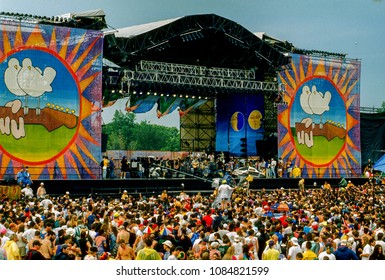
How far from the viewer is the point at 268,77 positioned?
40656mm

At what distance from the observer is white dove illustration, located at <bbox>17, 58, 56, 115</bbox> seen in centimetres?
→ 2903

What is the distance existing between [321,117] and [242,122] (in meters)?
4.79

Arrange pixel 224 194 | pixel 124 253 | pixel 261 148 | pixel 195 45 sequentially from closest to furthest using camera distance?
1. pixel 124 253
2. pixel 224 194
3. pixel 195 45
4. pixel 261 148

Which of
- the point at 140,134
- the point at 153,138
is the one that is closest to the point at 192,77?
the point at 153,138

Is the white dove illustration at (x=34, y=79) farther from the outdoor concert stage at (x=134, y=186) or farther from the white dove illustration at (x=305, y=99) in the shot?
the white dove illustration at (x=305, y=99)

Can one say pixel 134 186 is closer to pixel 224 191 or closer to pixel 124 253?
pixel 224 191

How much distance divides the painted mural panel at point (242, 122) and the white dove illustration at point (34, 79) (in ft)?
46.7

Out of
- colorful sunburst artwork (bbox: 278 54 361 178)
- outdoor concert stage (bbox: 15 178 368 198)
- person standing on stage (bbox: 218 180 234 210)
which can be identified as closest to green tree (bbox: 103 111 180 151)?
colorful sunburst artwork (bbox: 278 54 361 178)

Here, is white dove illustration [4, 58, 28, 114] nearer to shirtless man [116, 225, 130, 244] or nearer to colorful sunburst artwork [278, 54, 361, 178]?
colorful sunburst artwork [278, 54, 361, 178]

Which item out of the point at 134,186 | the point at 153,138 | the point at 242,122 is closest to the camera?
the point at 134,186

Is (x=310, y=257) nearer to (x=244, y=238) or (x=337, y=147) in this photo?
(x=244, y=238)

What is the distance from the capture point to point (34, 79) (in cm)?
2941

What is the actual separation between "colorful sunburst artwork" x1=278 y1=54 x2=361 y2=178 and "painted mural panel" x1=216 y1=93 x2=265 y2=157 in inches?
93.2
